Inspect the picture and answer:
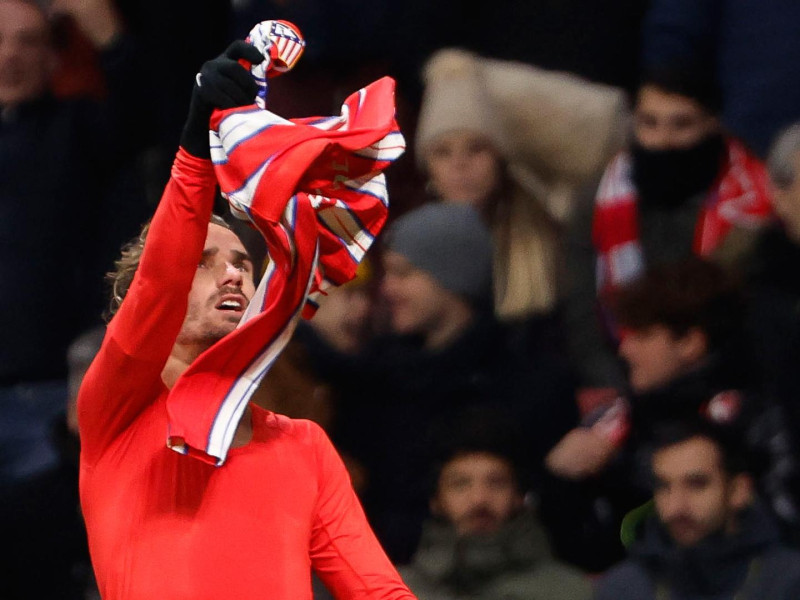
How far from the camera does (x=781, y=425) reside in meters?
2.84

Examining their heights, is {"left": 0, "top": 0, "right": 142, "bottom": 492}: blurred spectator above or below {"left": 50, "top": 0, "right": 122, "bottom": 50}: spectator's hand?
below

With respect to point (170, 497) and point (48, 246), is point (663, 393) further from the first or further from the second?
point (48, 246)

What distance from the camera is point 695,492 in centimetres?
279

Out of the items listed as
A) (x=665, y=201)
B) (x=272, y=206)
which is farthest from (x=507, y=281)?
(x=272, y=206)

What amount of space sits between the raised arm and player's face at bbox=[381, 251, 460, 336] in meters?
1.24

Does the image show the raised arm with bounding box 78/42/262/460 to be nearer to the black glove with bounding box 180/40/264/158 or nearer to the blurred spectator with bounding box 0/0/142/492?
the black glove with bounding box 180/40/264/158

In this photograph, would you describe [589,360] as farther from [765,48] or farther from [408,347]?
[765,48]

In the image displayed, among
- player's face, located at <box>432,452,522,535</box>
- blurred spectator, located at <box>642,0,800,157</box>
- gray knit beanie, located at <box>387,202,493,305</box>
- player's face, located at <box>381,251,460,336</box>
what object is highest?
blurred spectator, located at <box>642,0,800,157</box>

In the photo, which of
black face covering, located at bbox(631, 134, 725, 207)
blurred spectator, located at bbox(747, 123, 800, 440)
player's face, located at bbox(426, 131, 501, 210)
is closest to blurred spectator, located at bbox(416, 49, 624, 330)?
player's face, located at bbox(426, 131, 501, 210)

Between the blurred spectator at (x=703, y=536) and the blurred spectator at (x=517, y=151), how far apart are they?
46cm

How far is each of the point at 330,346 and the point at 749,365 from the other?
880mm

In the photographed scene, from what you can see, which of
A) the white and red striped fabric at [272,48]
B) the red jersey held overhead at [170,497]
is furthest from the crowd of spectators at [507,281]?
the white and red striped fabric at [272,48]

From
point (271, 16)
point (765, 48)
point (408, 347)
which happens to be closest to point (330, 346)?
point (408, 347)

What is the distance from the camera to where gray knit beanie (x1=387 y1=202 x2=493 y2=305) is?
3.07 metres
